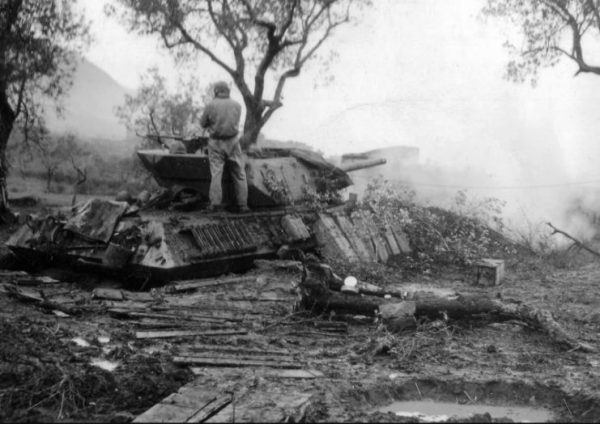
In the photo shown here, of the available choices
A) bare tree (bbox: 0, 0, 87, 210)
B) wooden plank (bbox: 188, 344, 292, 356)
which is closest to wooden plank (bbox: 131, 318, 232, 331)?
wooden plank (bbox: 188, 344, 292, 356)

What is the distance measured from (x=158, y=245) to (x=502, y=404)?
5810 mm

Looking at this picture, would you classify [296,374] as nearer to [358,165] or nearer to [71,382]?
[71,382]

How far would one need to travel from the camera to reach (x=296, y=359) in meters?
7.54

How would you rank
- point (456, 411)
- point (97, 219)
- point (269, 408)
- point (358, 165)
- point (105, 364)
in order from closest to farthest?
1. point (269, 408)
2. point (456, 411)
3. point (105, 364)
4. point (97, 219)
5. point (358, 165)

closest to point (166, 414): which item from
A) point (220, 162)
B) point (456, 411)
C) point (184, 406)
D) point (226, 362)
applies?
point (184, 406)

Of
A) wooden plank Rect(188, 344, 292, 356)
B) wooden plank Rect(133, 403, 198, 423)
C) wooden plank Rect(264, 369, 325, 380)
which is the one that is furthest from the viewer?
wooden plank Rect(188, 344, 292, 356)

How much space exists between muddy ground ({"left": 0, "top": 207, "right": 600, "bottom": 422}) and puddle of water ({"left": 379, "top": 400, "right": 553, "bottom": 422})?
0.11m

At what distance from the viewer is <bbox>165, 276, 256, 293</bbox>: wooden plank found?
10469 mm

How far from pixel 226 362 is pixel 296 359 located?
76 centimetres

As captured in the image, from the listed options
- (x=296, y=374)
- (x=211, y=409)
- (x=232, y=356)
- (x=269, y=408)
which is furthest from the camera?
(x=232, y=356)

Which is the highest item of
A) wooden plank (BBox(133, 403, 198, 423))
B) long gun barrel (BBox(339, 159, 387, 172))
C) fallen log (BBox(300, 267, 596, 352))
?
long gun barrel (BBox(339, 159, 387, 172))

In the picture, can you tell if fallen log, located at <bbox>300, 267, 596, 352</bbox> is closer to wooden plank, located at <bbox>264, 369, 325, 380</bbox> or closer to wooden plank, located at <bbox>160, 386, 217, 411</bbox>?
wooden plank, located at <bbox>264, 369, 325, 380</bbox>

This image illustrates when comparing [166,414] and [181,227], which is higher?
[181,227]

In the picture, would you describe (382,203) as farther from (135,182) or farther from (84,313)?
(135,182)
